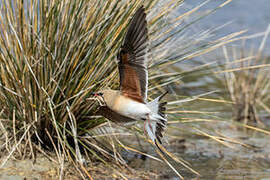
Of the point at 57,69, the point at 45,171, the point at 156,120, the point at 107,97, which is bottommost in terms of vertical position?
the point at 45,171

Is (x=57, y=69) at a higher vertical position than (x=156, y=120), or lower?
higher

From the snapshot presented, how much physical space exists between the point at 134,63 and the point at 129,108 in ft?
0.81

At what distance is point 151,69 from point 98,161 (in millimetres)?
790

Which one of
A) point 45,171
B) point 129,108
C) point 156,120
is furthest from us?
point 45,171

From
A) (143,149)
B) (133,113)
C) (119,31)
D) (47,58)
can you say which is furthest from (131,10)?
(143,149)

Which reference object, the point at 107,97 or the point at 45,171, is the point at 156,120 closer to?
the point at 107,97

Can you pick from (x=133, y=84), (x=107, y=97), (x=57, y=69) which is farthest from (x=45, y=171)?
(x=133, y=84)

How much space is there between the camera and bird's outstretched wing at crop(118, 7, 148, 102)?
2665 millimetres

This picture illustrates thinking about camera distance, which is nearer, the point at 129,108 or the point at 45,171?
the point at 129,108

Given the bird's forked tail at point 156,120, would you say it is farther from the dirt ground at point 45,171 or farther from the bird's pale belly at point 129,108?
the dirt ground at point 45,171

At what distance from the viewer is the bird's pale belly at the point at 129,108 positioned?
106 inches

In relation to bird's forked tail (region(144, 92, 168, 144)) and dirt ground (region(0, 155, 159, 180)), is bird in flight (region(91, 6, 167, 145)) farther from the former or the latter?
dirt ground (region(0, 155, 159, 180))

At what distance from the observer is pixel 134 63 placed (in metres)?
2.71

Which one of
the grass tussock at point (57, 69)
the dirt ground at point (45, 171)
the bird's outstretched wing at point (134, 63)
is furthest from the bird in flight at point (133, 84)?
the dirt ground at point (45, 171)
